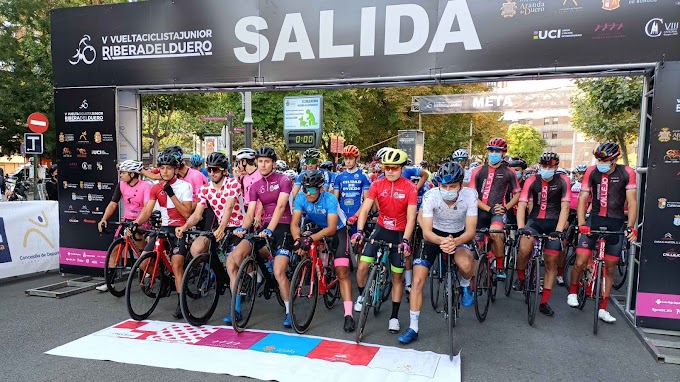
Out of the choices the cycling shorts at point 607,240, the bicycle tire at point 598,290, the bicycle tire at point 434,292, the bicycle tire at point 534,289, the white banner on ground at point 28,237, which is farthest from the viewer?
the white banner on ground at point 28,237

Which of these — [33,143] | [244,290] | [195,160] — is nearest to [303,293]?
[244,290]

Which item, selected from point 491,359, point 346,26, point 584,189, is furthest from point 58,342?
point 584,189

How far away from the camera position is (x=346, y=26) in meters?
6.76

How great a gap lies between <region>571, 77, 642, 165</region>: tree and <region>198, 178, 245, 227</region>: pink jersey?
1202 centimetres

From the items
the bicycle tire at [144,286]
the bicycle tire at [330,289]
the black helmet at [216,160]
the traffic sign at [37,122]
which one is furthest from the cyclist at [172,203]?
the traffic sign at [37,122]

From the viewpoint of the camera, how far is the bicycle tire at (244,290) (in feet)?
17.0

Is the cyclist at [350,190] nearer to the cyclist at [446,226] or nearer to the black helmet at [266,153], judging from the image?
the black helmet at [266,153]

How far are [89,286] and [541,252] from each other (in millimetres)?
6828

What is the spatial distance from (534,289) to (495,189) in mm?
1759

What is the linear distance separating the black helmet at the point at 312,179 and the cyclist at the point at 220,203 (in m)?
1.04

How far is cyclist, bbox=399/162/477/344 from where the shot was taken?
16.1ft

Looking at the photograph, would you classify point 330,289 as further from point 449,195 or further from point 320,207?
point 449,195

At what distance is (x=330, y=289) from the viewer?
20.6 feet

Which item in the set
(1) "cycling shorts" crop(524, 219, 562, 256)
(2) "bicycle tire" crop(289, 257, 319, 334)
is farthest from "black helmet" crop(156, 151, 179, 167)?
(1) "cycling shorts" crop(524, 219, 562, 256)
